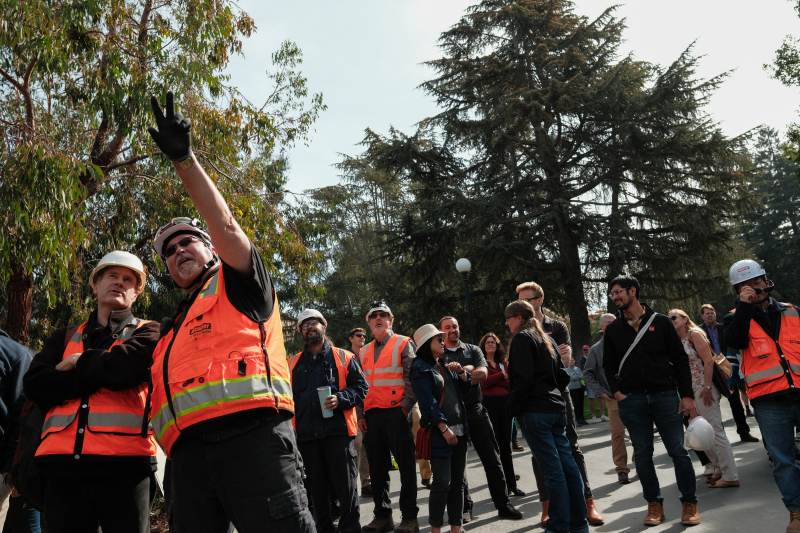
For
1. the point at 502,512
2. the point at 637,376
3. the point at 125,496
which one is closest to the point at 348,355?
the point at 502,512

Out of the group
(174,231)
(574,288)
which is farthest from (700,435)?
(574,288)

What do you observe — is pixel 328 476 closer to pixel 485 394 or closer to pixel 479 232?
pixel 485 394

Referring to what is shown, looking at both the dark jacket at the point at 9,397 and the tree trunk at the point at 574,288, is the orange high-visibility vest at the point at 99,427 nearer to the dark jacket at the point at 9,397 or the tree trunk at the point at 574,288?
the dark jacket at the point at 9,397

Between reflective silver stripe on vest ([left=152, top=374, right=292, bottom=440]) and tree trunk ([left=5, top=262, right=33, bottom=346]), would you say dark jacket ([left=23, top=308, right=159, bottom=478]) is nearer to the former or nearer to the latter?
reflective silver stripe on vest ([left=152, top=374, right=292, bottom=440])

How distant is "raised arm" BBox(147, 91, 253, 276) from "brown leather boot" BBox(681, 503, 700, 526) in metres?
4.81

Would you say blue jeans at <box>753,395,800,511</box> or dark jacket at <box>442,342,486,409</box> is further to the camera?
dark jacket at <box>442,342,486,409</box>

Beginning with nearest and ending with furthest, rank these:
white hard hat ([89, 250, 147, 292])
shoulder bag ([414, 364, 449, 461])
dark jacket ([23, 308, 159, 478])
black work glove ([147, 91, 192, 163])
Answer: black work glove ([147, 91, 192, 163]) → dark jacket ([23, 308, 159, 478]) → white hard hat ([89, 250, 147, 292]) → shoulder bag ([414, 364, 449, 461])

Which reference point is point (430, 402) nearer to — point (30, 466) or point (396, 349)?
point (396, 349)

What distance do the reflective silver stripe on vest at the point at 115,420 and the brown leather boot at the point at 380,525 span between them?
148 inches

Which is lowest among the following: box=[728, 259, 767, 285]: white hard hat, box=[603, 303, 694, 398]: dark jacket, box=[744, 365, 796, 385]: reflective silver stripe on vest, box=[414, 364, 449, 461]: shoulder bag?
box=[414, 364, 449, 461]: shoulder bag

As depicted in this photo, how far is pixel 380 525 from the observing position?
21.1 feet

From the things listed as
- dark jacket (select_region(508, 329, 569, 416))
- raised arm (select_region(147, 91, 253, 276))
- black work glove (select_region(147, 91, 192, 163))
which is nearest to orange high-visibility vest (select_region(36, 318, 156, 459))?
raised arm (select_region(147, 91, 253, 276))

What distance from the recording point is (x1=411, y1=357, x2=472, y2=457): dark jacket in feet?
18.6

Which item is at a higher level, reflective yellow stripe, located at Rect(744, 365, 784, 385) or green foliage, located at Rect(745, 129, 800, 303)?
green foliage, located at Rect(745, 129, 800, 303)
